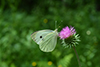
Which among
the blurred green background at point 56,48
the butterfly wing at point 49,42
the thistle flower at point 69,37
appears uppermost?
the thistle flower at point 69,37

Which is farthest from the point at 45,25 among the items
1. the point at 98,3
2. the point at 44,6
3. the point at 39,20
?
the point at 98,3

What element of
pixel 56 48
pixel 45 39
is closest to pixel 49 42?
pixel 45 39

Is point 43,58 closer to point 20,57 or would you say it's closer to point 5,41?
point 20,57

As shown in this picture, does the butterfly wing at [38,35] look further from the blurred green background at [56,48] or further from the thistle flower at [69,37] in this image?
the blurred green background at [56,48]

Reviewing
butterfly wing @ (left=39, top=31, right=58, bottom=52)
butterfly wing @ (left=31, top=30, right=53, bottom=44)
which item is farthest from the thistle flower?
butterfly wing @ (left=31, top=30, right=53, bottom=44)

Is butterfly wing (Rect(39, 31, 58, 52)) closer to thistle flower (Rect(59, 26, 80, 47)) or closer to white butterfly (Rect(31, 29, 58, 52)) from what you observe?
white butterfly (Rect(31, 29, 58, 52))

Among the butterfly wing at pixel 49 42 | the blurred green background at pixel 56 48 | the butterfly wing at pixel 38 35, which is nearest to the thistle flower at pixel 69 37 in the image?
the butterfly wing at pixel 49 42

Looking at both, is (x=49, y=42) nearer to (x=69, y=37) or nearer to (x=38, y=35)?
(x=38, y=35)
